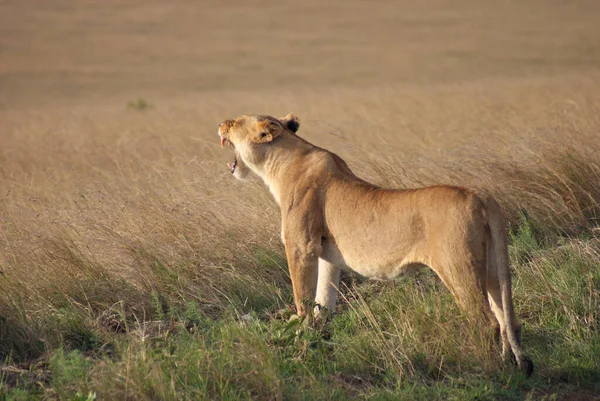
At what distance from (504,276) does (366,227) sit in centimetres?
99

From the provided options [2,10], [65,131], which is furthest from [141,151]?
[2,10]

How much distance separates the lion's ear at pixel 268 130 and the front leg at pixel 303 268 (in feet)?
2.87

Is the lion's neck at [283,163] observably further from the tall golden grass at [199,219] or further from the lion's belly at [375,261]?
the tall golden grass at [199,219]

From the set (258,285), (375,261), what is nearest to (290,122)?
(258,285)

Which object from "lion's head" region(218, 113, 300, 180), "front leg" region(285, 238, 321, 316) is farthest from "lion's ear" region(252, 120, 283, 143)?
"front leg" region(285, 238, 321, 316)

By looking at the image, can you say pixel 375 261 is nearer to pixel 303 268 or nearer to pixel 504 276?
pixel 303 268

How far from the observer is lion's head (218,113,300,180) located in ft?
20.8

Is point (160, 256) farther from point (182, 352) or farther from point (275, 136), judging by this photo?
point (182, 352)

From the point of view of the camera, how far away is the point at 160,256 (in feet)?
23.0

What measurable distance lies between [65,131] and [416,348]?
53.6 feet

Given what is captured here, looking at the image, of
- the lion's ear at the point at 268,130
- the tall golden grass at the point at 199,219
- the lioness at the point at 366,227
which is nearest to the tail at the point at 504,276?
the lioness at the point at 366,227

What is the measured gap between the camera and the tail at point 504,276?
4.98 m

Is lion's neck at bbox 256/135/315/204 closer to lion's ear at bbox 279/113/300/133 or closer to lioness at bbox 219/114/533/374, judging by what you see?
lioness at bbox 219/114/533/374

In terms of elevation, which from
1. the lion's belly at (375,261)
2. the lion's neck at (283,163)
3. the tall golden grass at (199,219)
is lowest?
the tall golden grass at (199,219)
